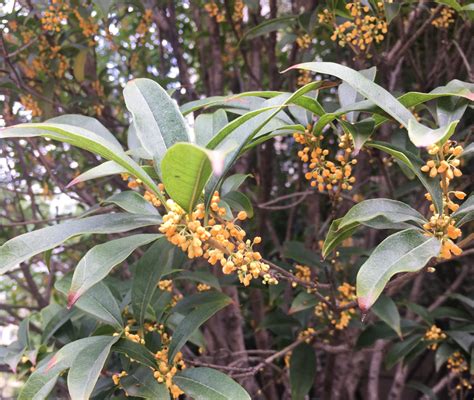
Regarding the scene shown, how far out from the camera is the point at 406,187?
1.57 metres

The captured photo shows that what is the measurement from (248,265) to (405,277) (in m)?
0.26

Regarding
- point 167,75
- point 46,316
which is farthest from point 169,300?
point 167,75

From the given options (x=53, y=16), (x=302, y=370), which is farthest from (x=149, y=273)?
(x=53, y=16)

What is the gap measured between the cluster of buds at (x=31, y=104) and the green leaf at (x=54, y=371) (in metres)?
0.97

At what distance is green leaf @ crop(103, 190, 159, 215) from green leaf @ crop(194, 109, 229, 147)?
0.13m

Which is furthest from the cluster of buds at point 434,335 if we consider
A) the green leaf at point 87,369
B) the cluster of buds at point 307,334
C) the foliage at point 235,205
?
the green leaf at point 87,369

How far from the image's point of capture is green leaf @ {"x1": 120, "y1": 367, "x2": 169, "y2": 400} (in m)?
0.90

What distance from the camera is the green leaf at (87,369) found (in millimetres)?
772

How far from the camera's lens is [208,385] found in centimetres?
91

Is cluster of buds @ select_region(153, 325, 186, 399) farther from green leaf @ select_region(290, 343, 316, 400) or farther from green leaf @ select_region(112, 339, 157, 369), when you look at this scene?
green leaf @ select_region(290, 343, 316, 400)

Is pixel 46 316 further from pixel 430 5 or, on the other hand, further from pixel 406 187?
pixel 430 5

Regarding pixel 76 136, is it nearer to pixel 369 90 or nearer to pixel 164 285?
pixel 369 90

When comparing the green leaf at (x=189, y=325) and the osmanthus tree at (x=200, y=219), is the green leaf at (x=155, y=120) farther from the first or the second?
the green leaf at (x=189, y=325)

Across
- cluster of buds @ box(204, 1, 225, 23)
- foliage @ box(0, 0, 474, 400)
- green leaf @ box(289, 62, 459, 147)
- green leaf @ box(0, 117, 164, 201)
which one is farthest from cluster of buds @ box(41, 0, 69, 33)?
green leaf @ box(289, 62, 459, 147)
